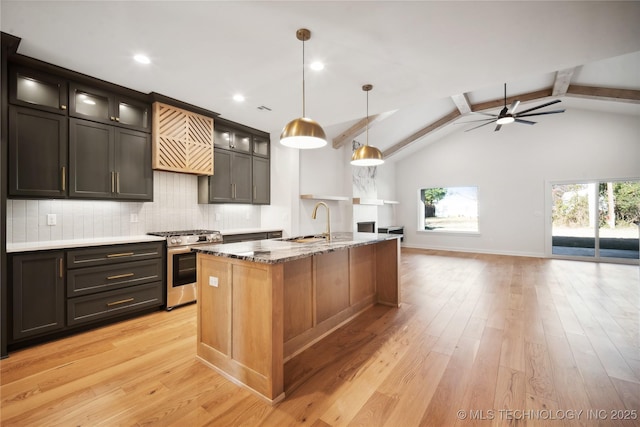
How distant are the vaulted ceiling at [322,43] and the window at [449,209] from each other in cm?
581

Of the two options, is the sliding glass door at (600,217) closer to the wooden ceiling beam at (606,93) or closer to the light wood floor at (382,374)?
the wooden ceiling beam at (606,93)

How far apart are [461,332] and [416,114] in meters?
5.40

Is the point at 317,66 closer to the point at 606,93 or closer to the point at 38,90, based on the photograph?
the point at 38,90

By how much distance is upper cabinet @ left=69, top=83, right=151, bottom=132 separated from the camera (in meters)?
2.94

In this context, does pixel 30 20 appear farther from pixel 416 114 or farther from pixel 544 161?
pixel 544 161

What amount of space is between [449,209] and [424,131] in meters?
2.76

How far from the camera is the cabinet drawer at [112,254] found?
9.04ft

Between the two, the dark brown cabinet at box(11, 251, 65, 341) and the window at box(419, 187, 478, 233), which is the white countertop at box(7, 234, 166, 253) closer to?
the dark brown cabinet at box(11, 251, 65, 341)

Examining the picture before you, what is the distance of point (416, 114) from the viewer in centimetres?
668

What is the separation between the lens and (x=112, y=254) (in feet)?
9.80

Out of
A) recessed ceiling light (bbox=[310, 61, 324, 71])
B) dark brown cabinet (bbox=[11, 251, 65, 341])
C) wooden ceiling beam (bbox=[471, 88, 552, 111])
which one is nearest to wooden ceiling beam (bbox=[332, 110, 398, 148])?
wooden ceiling beam (bbox=[471, 88, 552, 111])

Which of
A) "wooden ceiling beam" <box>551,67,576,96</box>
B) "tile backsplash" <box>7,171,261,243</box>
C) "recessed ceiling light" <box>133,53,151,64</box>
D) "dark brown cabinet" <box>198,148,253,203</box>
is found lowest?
"tile backsplash" <box>7,171,261,243</box>

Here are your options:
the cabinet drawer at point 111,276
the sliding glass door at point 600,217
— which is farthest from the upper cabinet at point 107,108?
the sliding glass door at point 600,217

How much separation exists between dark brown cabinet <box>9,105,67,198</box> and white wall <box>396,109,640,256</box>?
876 cm
